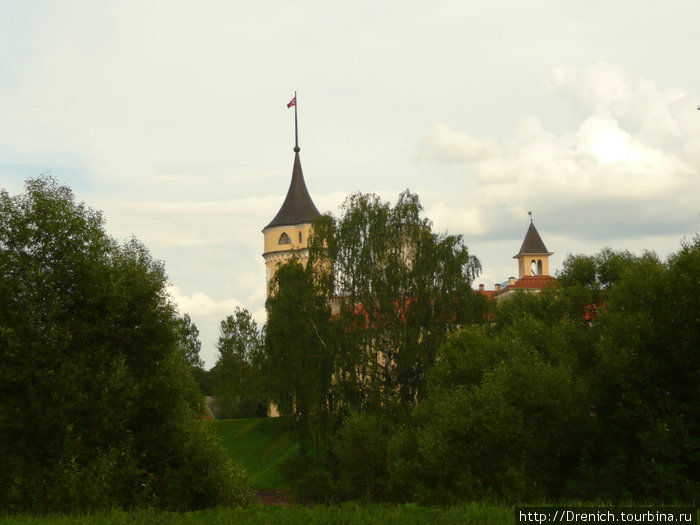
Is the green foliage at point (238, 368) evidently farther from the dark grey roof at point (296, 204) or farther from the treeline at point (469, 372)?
the treeline at point (469, 372)

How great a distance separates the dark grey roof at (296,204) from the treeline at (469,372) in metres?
45.3

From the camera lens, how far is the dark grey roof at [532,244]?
131500 mm

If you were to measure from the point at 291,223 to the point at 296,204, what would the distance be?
9.06 ft

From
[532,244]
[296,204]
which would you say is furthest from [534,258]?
[296,204]

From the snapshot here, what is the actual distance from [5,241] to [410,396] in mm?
23997

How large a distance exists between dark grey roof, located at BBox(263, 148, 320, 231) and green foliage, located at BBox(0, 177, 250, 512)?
67.4m

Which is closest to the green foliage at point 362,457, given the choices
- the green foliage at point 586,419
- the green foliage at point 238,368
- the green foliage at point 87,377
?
the green foliage at point 586,419

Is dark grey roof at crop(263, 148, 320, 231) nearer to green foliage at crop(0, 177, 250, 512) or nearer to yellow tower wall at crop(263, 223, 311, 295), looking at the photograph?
yellow tower wall at crop(263, 223, 311, 295)

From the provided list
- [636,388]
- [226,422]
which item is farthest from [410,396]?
[226,422]

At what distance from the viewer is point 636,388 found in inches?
1204

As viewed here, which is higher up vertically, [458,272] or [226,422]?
[458,272]

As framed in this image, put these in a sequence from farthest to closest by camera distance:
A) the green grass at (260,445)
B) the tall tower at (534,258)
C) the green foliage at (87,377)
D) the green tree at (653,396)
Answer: the tall tower at (534,258), the green grass at (260,445), the green tree at (653,396), the green foliage at (87,377)

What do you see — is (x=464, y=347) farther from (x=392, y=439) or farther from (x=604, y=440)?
(x=604, y=440)

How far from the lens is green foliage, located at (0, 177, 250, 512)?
26312mm
